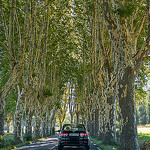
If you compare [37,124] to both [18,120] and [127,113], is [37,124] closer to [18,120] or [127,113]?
[18,120]

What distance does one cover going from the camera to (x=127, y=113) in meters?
9.18

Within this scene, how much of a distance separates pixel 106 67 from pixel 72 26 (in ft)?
49.6

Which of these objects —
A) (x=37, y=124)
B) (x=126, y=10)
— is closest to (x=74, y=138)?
(x=126, y=10)

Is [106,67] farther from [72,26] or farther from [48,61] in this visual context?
[48,61]

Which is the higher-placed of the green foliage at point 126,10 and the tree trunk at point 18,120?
the green foliage at point 126,10

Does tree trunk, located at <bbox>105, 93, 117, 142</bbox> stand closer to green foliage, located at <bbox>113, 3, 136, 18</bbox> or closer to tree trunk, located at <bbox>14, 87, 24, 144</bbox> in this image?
tree trunk, located at <bbox>14, 87, 24, 144</bbox>

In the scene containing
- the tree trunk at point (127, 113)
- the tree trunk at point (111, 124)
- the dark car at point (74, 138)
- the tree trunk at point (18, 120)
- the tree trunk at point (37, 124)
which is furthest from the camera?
the tree trunk at point (37, 124)

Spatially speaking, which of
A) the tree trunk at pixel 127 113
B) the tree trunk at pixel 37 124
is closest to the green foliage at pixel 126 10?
the tree trunk at pixel 127 113

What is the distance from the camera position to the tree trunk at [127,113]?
902 cm

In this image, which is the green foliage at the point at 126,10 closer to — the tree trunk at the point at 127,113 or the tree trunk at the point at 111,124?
the tree trunk at the point at 127,113

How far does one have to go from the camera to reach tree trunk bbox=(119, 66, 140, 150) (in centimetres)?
902

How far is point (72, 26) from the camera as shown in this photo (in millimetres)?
28672

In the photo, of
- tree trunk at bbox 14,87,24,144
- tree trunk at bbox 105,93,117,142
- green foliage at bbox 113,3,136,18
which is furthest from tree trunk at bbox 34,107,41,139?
green foliage at bbox 113,3,136,18

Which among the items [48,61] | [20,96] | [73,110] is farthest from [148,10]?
[73,110]
